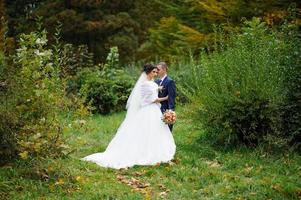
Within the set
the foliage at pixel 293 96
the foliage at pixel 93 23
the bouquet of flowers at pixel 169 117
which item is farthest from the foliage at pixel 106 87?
the foliage at pixel 93 23

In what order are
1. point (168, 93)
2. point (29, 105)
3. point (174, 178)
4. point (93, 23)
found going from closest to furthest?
point (29, 105) < point (174, 178) < point (168, 93) < point (93, 23)

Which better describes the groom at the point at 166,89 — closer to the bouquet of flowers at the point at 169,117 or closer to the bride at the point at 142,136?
the bride at the point at 142,136

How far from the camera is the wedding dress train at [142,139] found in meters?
10.1

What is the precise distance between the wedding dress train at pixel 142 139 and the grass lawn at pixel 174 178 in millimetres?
286

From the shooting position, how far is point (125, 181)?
8867 millimetres

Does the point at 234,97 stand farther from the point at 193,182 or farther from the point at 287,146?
the point at 193,182

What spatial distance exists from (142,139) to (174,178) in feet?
4.94

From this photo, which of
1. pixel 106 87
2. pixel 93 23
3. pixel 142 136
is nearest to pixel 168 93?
pixel 142 136

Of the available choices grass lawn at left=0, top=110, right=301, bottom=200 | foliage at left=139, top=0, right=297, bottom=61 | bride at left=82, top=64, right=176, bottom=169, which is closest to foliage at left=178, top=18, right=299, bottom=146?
grass lawn at left=0, top=110, right=301, bottom=200

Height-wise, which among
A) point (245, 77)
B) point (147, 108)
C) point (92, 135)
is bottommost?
point (92, 135)

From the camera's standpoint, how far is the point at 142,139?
1033cm

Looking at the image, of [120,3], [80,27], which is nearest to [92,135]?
[80,27]

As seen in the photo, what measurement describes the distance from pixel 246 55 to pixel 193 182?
3230 mm

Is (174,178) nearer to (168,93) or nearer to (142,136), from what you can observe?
(142,136)
